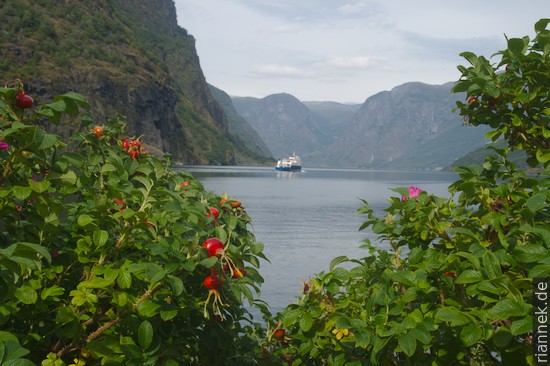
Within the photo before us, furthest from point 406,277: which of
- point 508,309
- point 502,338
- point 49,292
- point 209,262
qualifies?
point 49,292

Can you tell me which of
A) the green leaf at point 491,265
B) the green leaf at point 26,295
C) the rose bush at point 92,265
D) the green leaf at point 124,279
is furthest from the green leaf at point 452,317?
the green leaf at point 26,295

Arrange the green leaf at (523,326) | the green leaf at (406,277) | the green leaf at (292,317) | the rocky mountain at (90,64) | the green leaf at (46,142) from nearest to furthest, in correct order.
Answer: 1. the green leaf at (523,326)
2. the green leaf at (46,142)
3. the green leaf at (406,277)
4. the green leaf at (292,317)
5. the rocky mountain at (90,64)

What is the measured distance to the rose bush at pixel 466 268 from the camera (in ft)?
8.98

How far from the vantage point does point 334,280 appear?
3826 mm

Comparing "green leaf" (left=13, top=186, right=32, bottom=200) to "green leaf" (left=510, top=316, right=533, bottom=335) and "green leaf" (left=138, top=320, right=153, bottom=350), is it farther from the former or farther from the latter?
"green leaf" (left=510, top=316, right=533, bottom=335)

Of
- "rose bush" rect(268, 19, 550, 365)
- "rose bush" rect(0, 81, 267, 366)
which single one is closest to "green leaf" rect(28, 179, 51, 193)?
"rose bush" rect(0, 81, 267, 366)

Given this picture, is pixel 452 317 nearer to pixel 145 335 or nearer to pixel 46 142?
pixel 145 335

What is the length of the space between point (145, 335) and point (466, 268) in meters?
1.84

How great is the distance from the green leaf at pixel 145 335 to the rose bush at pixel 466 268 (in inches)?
42.5

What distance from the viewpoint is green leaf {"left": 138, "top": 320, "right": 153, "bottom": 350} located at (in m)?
2.82

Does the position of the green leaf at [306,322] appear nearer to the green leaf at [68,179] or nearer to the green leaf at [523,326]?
the green leaf at [523,326]

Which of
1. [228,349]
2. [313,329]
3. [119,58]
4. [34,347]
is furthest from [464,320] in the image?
[119,58]

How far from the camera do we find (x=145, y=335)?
2.83m

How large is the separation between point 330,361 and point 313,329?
0.34m
